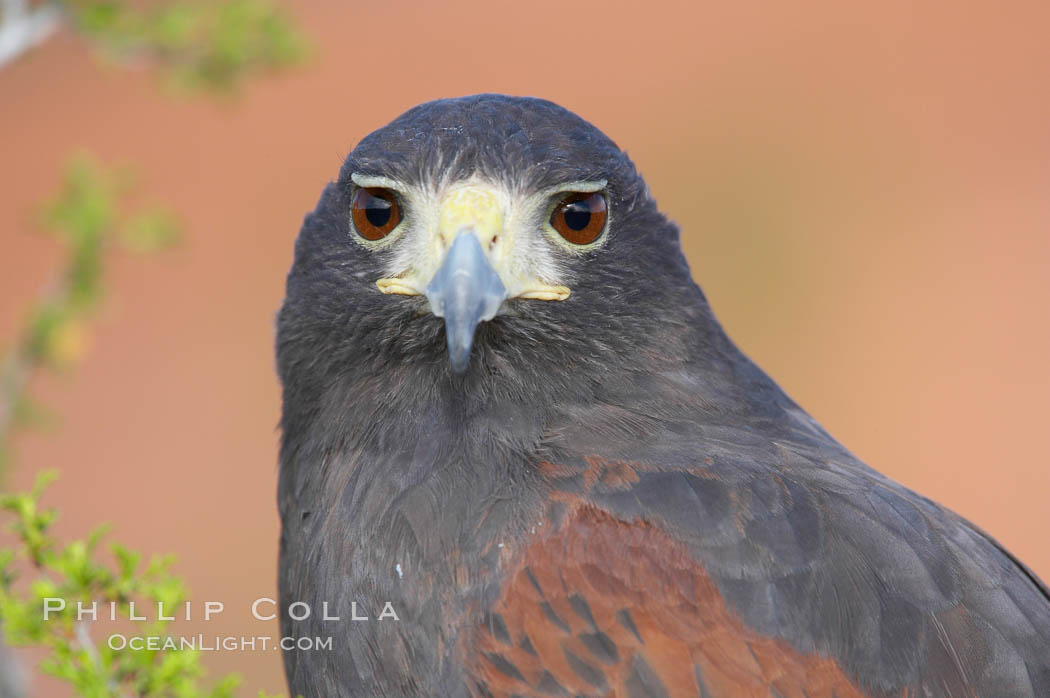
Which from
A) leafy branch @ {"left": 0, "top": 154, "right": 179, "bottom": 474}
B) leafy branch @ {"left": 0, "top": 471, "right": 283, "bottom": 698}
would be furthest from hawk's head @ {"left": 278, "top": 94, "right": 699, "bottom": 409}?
leafy branch @ {"left": 0, "top": 154, "right": 179, "bottom": 474}

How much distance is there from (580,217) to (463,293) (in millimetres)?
429

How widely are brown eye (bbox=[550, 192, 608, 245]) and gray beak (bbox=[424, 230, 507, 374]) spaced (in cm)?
25

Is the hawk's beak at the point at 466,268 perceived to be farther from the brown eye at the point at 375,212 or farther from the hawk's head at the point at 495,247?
the brown eye at the point at 375,212

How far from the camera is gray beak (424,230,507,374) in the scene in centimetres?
222

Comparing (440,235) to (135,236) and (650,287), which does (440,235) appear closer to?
Answer: (650,287)

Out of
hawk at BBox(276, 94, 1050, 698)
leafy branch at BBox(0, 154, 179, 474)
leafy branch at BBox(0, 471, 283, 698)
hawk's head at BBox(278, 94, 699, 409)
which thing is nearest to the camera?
leafy branch at BBox(0, 471, 283, 698)

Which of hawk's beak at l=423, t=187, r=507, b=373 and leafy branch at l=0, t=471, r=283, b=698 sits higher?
hawk's beak at l=423, t=187, r=507, b=373

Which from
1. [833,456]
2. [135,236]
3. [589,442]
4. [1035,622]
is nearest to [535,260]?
[589,442]

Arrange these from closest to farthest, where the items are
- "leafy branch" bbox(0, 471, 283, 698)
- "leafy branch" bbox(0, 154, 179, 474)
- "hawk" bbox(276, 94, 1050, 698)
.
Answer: "leafy branch" bbox(0, 471, 283, 698) < "hawk" bbox(276, 94, 1050, 698) < "leafy branch" bbox(0, 154, 179, 474)

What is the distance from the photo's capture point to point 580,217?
2564 millimetres

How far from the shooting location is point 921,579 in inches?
92.0

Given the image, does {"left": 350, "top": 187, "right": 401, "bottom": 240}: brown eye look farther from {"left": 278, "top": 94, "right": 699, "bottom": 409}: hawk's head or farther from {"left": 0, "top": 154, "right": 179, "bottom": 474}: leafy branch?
{"left": 0, "top": 154, "right": 179, "bottom": 474}: leafy branch

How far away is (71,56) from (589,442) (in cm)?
1027

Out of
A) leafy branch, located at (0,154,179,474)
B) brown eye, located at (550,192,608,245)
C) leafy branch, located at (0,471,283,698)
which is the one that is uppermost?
brown eye, located at (550,192,608,245)
